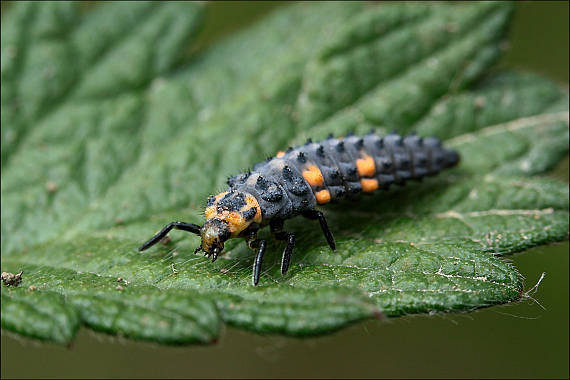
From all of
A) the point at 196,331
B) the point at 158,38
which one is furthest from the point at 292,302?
the point at 158,38

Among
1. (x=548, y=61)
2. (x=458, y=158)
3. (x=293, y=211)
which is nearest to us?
(x=293, y=211)

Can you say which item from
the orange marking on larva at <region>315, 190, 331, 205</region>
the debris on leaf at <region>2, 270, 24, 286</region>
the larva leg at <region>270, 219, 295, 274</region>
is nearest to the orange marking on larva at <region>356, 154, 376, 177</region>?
the orange marking on larva at <region>315, 190, 331, 205</region>

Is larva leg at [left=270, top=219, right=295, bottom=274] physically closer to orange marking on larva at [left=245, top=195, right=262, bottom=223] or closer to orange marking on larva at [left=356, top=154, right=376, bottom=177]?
orange marking on larva at [left=245, top=195, right=262, bottom=223]

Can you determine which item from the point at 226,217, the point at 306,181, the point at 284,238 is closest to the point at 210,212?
the point at 226,217

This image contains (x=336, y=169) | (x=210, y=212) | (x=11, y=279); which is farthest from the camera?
(x=336, y=169)

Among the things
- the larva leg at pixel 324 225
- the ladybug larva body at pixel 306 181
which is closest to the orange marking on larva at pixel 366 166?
the ladybug larva body at pixel 306 181

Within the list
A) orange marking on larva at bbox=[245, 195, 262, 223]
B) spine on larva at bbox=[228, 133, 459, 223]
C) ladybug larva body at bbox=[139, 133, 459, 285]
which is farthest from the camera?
spine on larva at bbox=[228, 133, 459, 223]

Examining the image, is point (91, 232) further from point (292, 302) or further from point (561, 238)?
point (561, 238)

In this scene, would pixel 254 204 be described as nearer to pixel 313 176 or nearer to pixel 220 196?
pixel 220 196
